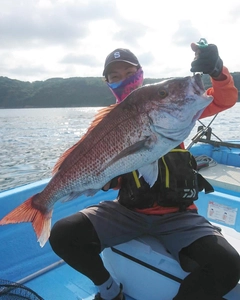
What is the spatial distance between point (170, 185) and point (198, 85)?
973mm

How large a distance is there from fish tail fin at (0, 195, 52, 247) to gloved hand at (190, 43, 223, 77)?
1.52 meters

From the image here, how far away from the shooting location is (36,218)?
220 centimetres

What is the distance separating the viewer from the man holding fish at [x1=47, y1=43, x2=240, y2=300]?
221 cm

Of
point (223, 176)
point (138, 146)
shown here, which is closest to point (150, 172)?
point (138, 146)

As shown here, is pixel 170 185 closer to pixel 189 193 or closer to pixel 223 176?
pixel 189 193

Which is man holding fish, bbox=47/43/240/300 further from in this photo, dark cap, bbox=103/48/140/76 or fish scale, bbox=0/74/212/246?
fish scale, bbox=0/74/212/246

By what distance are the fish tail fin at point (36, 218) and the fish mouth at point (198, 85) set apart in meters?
1.32

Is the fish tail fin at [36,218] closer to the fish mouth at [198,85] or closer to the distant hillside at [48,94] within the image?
the fish mouth at [198,85]

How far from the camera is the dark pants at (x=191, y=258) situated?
212cm

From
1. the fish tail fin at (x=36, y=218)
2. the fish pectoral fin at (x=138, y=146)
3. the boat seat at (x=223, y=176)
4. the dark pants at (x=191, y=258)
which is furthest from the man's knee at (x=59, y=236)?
the boat seat at (x=223, y=176)

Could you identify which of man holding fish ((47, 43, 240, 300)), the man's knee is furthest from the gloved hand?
the man's knee

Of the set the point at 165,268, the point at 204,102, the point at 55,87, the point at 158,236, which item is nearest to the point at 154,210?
the point at 158,236

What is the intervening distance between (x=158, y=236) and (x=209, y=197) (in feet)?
5.18

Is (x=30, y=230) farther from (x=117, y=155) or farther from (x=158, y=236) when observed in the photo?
(x=117, y=155)
